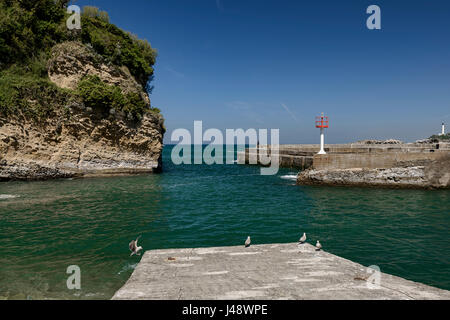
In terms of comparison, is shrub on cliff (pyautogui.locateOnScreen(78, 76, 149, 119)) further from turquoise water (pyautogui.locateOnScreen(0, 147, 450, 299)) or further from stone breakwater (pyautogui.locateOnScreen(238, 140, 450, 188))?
stone breakwater (pyautogui.locateOnScreen(238, 140, 450, 188))

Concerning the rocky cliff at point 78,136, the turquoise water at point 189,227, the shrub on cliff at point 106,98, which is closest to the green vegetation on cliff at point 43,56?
the shrub on cliff at point 106,98

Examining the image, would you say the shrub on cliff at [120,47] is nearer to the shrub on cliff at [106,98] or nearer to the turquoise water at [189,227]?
the shrub on cliff at [106,98]

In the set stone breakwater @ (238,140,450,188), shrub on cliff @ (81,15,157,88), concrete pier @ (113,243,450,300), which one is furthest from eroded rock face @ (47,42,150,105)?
concrete pier @ (113,243,450,300)

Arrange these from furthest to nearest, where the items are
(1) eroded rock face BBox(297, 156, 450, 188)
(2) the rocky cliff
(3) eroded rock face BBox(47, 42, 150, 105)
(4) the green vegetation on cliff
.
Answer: (3) eroded rock face BBox(47, 42, 150, 105) → (4) the green vegetation on cliff → (2) the rocky cliff → (1) eroded rock face BBox(297, 156, 450, 188)

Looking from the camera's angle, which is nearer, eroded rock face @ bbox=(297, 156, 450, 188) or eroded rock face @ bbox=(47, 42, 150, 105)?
eroded rock face @ bbox=(297, 156, 450, 188)

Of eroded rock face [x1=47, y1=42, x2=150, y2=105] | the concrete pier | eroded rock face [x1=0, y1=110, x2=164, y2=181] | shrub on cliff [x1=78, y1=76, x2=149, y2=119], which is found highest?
eroded rock face [x1=47, y1=42, x2=150, y2=105]

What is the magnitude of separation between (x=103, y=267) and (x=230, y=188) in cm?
1606

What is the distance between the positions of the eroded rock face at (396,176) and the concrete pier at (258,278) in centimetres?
1666

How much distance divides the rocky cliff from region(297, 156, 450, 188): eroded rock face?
2258cm

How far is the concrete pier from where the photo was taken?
16.3ft

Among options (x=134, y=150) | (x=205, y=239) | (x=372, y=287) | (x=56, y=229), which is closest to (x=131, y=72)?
(x=134, y=150)

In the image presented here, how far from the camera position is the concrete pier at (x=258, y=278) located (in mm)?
4969

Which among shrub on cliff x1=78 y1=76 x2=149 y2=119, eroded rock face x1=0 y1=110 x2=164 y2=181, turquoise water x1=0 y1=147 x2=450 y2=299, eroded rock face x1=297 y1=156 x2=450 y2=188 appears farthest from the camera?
shrub on cliff x1=78 y1=76 x2=149 y2=119
